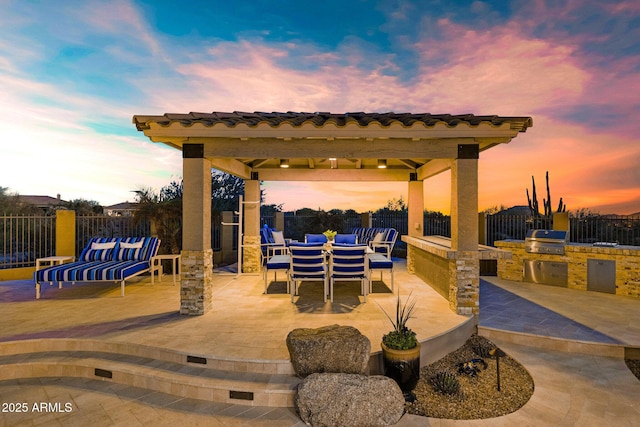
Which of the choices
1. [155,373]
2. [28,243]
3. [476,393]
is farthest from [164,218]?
[476,393]

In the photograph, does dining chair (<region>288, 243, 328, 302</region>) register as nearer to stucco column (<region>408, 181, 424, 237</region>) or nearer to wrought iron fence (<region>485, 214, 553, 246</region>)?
stucco column (<region>408, 181, 424, 237</region>)

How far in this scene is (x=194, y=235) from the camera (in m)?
4.74

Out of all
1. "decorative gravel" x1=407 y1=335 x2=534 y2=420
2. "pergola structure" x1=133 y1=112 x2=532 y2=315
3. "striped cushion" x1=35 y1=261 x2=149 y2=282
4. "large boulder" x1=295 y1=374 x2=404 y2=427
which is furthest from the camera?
"striped cushion" x1=35 y1=261 x2=149 y2=282

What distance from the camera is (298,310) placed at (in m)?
4.93

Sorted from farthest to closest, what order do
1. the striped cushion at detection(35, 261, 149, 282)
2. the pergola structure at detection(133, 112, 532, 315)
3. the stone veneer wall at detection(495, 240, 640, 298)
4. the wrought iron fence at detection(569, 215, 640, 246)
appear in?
the wrought iron fence at detection(569, 215, 640, 246) → the stone veneer wall at detection(495, 240, 640, 298) → the striped cushion at detection(35, 261, 149, 282) → the pergola structure at detection(133, 112, 532, 315)

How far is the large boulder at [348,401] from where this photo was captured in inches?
97.8

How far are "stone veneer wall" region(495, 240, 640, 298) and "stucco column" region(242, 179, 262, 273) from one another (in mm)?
6136

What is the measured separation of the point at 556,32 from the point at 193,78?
9513 mm

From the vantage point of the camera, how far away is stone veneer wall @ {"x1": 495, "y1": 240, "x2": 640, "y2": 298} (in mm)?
5961

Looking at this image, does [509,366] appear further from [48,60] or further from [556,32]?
[48,60]

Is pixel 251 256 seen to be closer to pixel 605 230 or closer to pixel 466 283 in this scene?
pixel 466 283

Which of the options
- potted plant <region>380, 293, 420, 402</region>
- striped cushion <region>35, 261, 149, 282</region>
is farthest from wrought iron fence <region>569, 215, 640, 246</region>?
striped cushion <region>35, 261, 149, 282</region>

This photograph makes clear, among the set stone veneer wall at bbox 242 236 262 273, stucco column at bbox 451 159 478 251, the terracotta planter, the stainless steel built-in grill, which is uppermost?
stucco column at bbox 451 159 478 251

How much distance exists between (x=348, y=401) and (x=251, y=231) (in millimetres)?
6370
